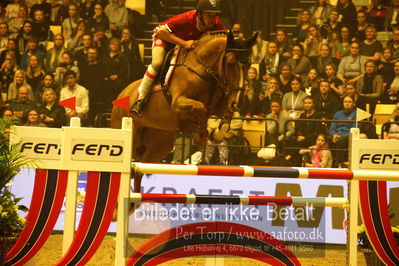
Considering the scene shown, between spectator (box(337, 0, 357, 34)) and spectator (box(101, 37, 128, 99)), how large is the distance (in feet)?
12.1

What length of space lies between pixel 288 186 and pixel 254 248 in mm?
2653

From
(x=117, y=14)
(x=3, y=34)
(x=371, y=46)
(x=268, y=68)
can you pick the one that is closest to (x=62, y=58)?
(x=117, y=14)

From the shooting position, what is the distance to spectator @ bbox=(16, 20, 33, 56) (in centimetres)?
1040

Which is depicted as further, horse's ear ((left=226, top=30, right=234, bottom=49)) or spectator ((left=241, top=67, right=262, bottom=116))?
spectator ((left=241, top=67, right=262, bottom=116))

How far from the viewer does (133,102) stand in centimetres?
600

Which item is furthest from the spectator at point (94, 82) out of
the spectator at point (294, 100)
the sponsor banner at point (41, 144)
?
the sponsor banner at point (41, 144)

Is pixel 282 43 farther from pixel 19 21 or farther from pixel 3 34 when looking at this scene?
pixel 3 34

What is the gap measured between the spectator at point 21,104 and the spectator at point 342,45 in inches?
191

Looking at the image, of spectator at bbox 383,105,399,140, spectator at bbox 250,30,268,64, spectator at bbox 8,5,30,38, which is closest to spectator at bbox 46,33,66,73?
spectator at bbox 8,5,30,38

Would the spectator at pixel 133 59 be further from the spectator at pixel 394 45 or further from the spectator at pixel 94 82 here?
the spectator at pixel 394 45

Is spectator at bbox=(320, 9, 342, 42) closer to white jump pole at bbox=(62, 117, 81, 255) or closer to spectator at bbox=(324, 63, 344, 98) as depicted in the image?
spectator at bbox=(324, 63, 344, 98)

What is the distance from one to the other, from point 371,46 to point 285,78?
5.28 ft

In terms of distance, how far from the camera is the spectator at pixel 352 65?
30.3 feet

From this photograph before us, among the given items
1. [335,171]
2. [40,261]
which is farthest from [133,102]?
[335,171]
